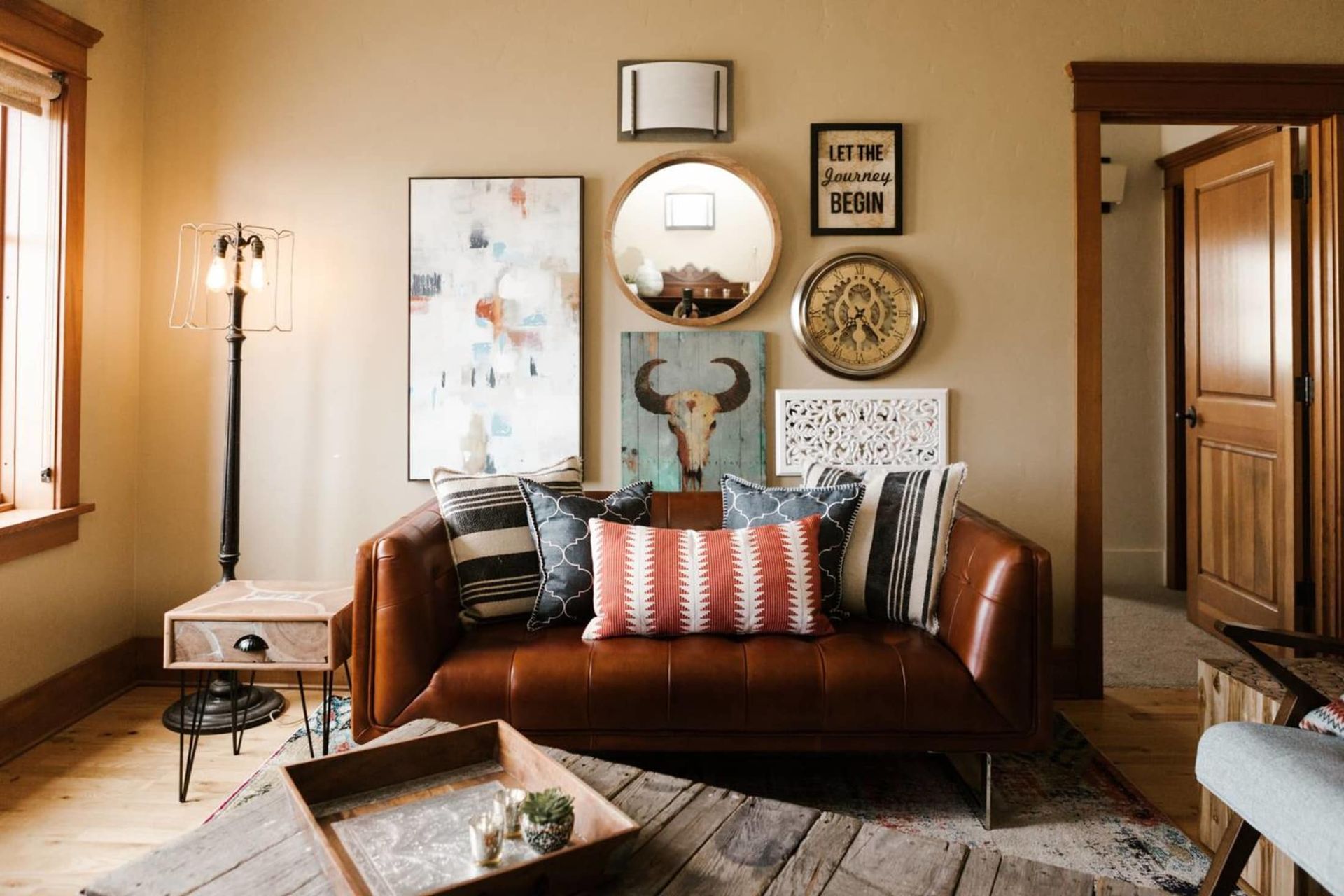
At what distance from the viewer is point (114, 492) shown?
324 centimetres

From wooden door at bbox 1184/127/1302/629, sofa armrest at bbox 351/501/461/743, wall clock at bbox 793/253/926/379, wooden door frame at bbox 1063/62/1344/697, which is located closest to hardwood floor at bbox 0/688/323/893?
sofa armrest at bbox 351/501/461/743

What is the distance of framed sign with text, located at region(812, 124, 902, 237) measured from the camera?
323 cm

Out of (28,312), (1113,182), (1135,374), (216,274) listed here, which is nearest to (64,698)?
(28,312)

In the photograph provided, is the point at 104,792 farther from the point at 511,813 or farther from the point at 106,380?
the point at 511,813

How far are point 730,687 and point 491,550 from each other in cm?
78

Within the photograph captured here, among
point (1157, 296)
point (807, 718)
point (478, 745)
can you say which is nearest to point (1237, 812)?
point (807, 718)

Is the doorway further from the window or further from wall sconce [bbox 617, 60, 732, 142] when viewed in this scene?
the window

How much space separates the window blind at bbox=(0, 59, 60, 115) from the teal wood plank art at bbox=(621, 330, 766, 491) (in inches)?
76.7

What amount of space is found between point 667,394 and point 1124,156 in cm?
334

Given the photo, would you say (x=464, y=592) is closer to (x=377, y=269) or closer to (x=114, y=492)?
(x=377, y=269)

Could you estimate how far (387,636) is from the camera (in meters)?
2.26

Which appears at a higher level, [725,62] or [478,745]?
[725,62]

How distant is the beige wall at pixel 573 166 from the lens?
3.23 meters

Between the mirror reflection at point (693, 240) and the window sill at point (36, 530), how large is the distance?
1.96 m
